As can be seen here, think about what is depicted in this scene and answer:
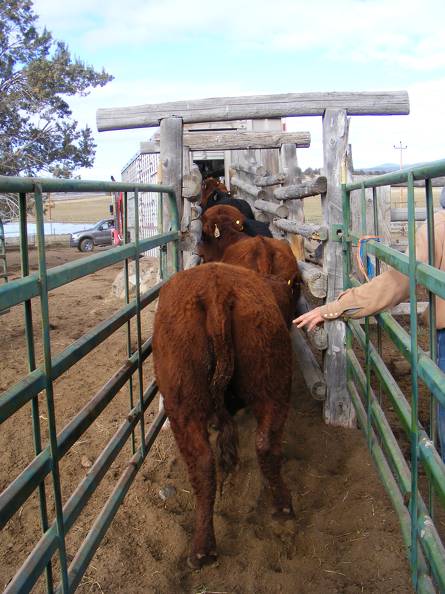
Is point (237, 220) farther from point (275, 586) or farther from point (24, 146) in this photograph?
point (24, 146)

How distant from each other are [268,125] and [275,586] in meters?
12.8

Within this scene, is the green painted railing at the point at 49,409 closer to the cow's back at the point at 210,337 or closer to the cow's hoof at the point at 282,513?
the cow's back at the point at 210,337

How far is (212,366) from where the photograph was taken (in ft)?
9.64

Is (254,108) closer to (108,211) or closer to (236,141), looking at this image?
Result: (236,141)

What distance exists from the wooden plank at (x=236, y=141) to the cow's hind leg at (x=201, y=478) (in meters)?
4.68

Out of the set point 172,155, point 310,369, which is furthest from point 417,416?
point 172,155

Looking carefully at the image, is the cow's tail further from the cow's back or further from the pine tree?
the pine tree

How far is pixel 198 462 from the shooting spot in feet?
9.66

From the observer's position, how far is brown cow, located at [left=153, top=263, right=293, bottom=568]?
2.92 metres

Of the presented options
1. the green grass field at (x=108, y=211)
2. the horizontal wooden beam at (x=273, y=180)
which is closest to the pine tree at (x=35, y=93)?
the green grass field at (x=108, y=211)

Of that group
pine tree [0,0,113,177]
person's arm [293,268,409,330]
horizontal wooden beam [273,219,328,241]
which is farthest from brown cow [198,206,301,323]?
pine tree [0,0,113,177]

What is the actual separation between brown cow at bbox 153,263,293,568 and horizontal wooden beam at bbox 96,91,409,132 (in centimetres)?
221

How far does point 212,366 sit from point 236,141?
528 cm

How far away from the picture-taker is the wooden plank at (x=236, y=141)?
23.4 feet
